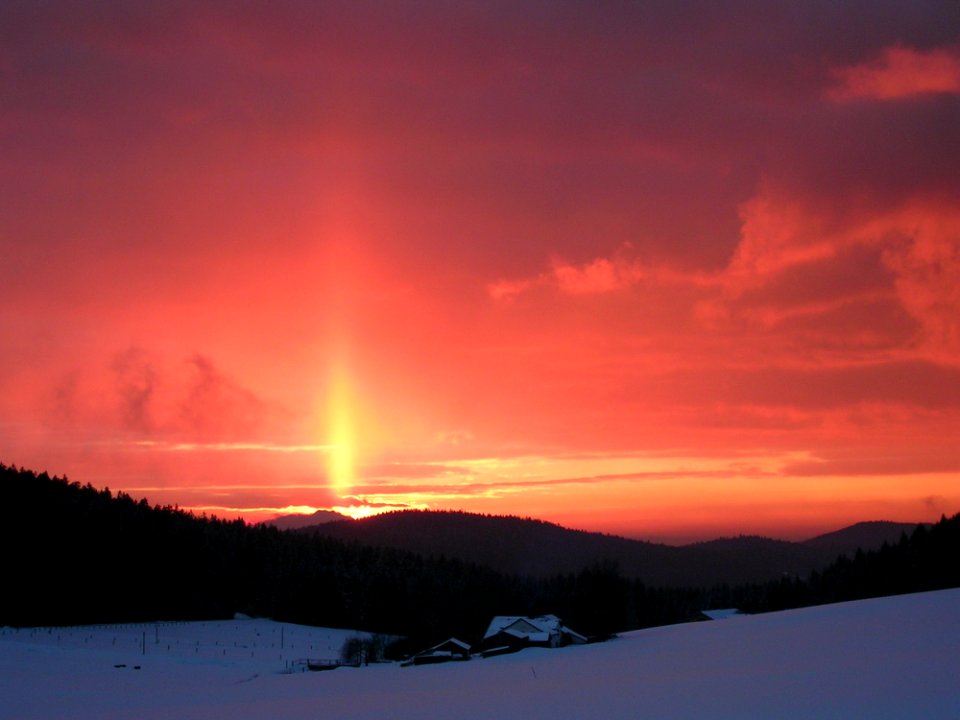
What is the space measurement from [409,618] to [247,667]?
46.8 metres

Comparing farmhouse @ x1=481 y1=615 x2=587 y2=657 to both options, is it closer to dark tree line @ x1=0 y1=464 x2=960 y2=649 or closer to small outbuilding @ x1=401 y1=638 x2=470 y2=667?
small outbuilding @ x1=401 y1=638 x2=470 y2=667

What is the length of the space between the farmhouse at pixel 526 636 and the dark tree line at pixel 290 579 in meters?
7.49

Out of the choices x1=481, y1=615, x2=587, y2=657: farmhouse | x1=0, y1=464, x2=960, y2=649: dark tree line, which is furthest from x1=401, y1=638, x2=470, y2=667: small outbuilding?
x1=0, y1=464, x2=960, y2=649: dark tree line

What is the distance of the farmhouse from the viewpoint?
52.5 metres

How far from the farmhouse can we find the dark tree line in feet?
24.6

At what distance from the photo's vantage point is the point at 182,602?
291 ft

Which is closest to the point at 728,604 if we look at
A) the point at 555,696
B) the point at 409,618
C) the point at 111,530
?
the point at 409,618

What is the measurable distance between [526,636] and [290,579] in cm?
5599

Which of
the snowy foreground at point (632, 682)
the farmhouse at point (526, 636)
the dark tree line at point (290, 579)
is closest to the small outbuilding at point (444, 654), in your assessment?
the farmhouse at point (526, 636)

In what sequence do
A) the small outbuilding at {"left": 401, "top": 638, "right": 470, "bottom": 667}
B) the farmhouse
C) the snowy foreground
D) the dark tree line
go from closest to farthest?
the snowy foreground
the small outbuilding at {"left": 401, "top": 638, "right": 470, "bottom": 667}
the farmhouse
the dark tree line

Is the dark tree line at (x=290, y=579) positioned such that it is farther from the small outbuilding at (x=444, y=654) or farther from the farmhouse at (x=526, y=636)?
the small outbuilding at (x=444, y=654)

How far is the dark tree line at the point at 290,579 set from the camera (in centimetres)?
7488

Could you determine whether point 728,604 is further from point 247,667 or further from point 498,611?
point 247,667

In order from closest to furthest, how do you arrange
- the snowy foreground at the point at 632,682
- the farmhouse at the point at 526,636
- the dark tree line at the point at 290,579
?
the snowy foreground at the point at 632,682
the farmhouse at the point at 526,636
the dark tree line at the point at 290,579
